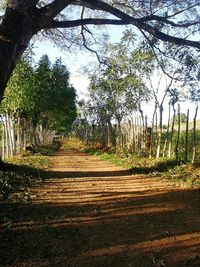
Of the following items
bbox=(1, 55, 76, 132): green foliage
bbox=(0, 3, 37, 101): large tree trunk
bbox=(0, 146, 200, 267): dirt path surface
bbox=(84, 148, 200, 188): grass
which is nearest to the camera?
bbox=(0, 146, 200, 267): dirt path surface

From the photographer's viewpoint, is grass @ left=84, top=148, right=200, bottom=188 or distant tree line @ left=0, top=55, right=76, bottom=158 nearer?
grass @ left=84, top=148, right=200, bottom=188

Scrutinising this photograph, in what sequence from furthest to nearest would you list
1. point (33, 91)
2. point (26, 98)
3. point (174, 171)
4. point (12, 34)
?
point (33, 91), point (26, 98), point (174, 171), point (12, 34)

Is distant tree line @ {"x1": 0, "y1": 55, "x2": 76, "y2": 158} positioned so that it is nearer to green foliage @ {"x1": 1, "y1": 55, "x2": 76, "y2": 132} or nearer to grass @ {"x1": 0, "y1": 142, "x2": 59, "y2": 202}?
green foliage @ {"x1": 1, "y1": 55, "x2": 76, "y2": 132}

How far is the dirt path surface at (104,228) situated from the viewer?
6340 mm

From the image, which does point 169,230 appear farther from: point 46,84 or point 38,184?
point 46,84

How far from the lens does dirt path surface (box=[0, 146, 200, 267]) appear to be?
6340 millimetres

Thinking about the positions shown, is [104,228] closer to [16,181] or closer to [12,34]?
[16,181]

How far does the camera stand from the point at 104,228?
8133 millimetres

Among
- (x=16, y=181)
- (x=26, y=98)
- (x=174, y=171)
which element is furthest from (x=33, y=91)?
(x=16, y=181)

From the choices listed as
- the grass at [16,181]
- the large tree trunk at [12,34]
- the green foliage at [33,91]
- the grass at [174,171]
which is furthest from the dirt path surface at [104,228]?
the green foliage at [33,91]

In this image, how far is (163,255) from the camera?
6449mm

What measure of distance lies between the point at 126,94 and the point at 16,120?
29.0 ft

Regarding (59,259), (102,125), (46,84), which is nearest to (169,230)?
(59,259)

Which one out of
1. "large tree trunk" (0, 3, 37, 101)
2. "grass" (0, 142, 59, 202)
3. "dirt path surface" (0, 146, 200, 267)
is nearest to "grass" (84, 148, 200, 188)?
"dirt path surface" (0, 146, 200, 267)
